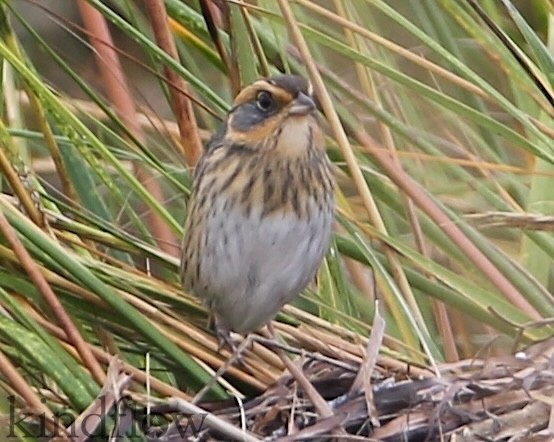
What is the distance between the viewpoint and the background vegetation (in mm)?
2020

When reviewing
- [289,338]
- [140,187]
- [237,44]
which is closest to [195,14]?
[237,44]

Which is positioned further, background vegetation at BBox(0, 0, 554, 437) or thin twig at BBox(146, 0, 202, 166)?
thin twig at BBox(146, 0, 202, 166)

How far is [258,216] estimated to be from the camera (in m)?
2.23

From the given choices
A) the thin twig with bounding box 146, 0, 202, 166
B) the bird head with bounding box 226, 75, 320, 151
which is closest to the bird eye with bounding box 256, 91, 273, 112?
the bird head with bounding box 226, 75, 320, 151

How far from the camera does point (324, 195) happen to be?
225 centimetres

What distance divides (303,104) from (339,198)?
248 mm

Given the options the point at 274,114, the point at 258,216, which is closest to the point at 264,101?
the point at 274,114

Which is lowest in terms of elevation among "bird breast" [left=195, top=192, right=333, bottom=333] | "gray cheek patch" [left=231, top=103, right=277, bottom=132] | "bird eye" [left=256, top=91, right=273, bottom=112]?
"bird breast" [left=195, top=192, right=333, bottom=333]

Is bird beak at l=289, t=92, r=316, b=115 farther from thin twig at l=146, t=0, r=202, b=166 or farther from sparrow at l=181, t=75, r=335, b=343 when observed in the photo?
thin twig at l=146, t=0, r=202, b=166

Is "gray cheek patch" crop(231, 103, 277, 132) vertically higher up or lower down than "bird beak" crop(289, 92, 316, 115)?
lower down

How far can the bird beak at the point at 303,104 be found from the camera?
7.03 ft

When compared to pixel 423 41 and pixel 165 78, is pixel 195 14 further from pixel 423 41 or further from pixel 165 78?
pixel 423 41

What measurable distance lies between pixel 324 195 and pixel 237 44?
222mm

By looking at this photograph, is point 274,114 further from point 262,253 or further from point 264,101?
point 262,253
